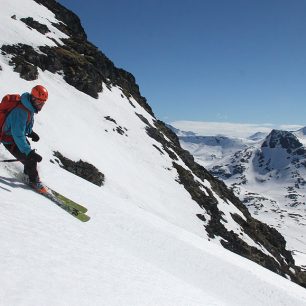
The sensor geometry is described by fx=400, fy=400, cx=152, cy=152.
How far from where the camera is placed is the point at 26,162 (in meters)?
11.3

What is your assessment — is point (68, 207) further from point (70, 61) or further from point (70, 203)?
point (70, 61)

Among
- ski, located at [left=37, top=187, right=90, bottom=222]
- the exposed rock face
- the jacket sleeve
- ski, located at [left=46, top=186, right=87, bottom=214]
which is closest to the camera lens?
the jacket sleeve

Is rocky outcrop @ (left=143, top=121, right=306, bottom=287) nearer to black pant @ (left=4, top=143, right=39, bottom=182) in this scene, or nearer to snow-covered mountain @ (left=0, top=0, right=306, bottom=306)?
snow-covered mountain @ (left=0, top=0, right=306, bottom=306)

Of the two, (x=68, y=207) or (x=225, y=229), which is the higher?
(x=225, y=229)

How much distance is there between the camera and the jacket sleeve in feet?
35.3

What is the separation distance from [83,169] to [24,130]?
28.4m

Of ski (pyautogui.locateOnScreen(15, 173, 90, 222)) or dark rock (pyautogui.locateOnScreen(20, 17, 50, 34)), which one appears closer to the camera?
ski (pyautogui.locateOnScreen(15, 173, 90, 222))

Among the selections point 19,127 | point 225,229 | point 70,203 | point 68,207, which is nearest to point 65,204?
point 68,207

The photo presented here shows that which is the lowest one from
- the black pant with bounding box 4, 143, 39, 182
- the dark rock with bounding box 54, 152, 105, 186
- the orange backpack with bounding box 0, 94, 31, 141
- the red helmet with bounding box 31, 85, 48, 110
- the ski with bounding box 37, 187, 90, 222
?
the ski with bounding box 37, 187, 90, 222

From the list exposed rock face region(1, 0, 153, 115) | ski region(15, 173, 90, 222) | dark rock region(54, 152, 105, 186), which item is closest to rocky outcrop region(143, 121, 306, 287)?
exposed rock face region(1, 0, 153, 115)

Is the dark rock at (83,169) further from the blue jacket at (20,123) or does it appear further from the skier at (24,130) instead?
the blue jacket at (20,123)

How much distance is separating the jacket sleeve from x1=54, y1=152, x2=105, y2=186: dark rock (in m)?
26.5

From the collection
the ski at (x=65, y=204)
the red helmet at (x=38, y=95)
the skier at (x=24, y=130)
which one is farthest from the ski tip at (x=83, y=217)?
the red helmet at (x=38, y=95)

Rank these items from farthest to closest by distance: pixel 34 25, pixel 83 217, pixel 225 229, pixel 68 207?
pixel 34 25
pixel 225 229
pixel 83 217
pixel 68 207
